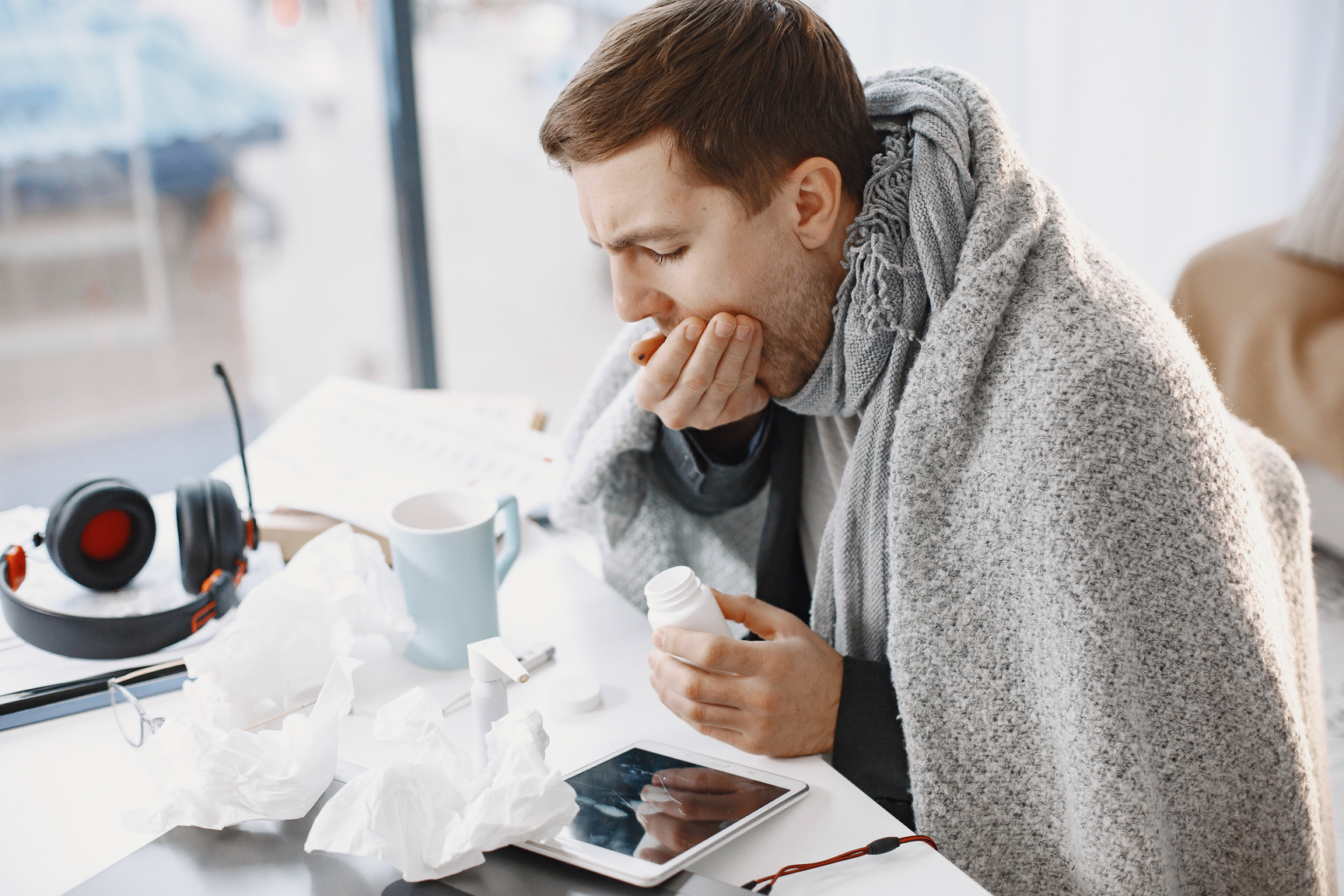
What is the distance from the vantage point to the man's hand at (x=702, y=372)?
0.85 metres

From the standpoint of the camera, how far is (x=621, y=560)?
99 cm

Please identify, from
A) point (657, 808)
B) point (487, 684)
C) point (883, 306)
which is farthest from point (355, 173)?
point (657, 808)

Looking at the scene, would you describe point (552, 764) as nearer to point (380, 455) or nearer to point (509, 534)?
point (509, 534)

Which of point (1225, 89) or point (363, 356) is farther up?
point (1225, 89)

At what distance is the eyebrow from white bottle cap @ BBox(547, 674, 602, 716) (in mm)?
379

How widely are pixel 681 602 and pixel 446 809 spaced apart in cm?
22

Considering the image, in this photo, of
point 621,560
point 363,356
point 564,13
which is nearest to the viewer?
point 621,560

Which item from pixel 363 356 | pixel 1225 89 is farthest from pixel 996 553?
pixel 363 356

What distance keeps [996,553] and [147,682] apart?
0.66 m

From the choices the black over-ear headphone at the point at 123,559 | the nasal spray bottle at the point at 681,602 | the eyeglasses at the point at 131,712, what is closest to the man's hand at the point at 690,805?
the nasal spray bottle at the point at 681,602

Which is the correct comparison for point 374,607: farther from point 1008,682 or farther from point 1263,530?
point 1263,530

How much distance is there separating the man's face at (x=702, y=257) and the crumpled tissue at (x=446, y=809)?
439 mm

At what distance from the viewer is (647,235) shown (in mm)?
820

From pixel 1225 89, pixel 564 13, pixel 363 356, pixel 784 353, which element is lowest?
pixel 363 356
